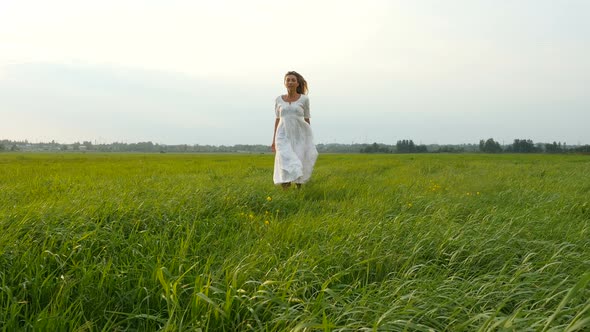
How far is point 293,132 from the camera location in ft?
21.6

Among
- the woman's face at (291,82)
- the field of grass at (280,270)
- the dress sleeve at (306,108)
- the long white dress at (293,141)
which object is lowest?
the field of grass at (280,270)

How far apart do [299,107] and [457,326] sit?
525cm

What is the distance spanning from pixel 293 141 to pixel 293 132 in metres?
0.16

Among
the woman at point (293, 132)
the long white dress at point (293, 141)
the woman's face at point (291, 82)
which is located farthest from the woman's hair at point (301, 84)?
the long white dress at point (293, 141)

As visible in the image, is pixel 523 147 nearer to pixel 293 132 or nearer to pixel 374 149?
pixel 374 149

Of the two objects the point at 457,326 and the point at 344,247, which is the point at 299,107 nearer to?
the point at 344,247

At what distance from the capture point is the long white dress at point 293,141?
620cm

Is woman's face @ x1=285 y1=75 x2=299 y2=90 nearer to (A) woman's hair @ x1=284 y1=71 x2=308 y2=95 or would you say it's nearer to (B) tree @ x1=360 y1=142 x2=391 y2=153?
(A) woman's hair @ x1=284 y1=71 x2=308 y2=95

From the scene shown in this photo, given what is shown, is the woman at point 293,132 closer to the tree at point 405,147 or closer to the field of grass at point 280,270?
the field of grass at point 280,270

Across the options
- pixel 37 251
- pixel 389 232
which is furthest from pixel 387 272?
pixel 37 251

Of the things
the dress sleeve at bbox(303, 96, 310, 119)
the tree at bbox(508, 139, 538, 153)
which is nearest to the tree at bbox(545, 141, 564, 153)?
the tree at bbox(508, 139, 538, 153)

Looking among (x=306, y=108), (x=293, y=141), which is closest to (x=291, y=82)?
(x=306, y=108)

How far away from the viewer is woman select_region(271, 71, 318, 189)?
6270mm

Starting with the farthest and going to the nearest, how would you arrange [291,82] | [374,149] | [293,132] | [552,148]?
[374,149], [552,148], [293,132], [291,82]
